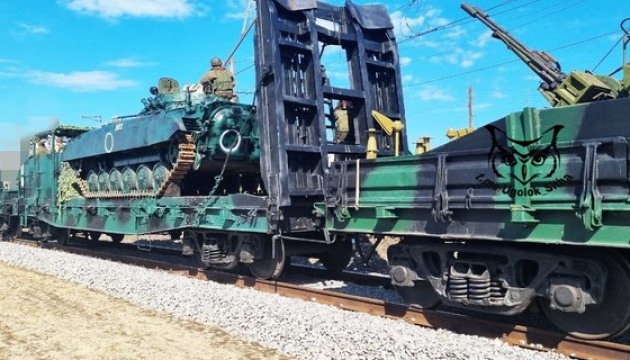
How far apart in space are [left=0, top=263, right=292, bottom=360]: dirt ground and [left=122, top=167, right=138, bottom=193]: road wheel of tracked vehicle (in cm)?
360

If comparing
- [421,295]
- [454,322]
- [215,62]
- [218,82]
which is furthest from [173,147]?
[454,322]

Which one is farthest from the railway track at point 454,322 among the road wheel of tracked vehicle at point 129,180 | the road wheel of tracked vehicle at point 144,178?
the road wheel of tracked vehicle at point 129,180

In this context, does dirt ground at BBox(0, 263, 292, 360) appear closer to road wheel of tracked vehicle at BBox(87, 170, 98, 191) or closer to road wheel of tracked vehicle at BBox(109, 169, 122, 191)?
road wheel of tracked vehicle at BBox(109, 169, 122, 191)

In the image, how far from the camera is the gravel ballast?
5.22m

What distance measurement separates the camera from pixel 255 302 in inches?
292

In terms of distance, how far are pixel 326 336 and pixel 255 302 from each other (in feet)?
6.13

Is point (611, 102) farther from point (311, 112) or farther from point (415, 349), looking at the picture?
point (311, 112)

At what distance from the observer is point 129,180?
1206 cm

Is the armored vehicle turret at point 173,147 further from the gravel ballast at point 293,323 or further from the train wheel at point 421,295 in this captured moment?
the train wheel at point 421,295

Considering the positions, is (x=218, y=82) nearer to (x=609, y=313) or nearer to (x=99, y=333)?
(x=99, y=333)

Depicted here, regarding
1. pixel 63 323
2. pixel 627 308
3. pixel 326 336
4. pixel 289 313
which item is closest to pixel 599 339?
pixel 627 308

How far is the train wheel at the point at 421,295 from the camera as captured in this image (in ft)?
21.6

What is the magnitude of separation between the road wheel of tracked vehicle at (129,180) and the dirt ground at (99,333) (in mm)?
3605

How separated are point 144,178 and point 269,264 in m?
3.83
